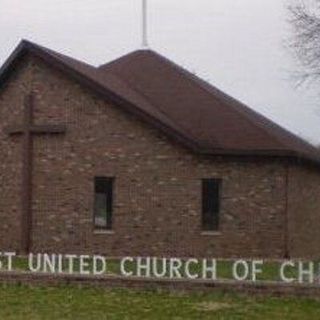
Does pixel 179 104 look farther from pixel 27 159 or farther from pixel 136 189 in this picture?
pixel 27 159

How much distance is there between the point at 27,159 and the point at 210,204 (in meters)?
5.33

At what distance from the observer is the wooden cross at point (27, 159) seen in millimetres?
27141

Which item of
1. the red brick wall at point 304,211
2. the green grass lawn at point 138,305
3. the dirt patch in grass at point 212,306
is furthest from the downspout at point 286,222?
the dirt patch in grass at point 212,306

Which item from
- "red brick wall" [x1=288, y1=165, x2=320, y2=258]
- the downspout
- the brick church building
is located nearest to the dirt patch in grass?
the brick church building

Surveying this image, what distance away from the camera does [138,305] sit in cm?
1506

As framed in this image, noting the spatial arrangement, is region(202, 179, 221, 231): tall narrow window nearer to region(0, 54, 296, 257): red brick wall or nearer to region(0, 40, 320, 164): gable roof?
region(0, 54, 296, 257): red brick wall

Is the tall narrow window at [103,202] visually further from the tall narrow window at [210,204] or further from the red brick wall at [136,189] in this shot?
the tall narrow window at [210,204]

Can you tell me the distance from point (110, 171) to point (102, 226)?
1584mm

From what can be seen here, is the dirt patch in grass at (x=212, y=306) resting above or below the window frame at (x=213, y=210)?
below

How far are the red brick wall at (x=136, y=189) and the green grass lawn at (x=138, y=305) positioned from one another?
969 cm

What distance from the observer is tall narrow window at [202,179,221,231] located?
2673cm

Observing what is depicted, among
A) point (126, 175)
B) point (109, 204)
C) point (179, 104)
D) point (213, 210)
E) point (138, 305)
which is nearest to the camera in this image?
point (138, 305)

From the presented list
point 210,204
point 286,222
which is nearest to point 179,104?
point 210,204

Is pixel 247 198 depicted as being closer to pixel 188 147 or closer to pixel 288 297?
pixel 188 147
